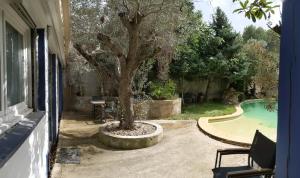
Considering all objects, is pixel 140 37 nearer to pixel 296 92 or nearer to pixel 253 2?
pixel 253 2

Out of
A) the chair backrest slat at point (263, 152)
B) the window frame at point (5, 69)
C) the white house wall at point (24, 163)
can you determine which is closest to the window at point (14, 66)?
the window frame at point (5, 69)

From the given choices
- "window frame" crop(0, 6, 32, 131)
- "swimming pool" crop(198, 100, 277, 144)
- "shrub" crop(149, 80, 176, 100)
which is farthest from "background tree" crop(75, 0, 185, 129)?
"window frame" crop(0, 6, 32, 131)

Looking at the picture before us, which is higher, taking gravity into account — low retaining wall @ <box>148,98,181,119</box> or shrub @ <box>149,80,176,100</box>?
shrub @ <box>149,80,176,100</box>

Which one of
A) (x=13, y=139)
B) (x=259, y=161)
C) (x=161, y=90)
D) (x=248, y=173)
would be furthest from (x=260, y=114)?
(x=13, y=139)

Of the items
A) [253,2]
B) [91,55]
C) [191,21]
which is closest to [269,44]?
[191,21]

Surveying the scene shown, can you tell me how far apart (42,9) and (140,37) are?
6294 millimetres

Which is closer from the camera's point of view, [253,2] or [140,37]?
[253,2]

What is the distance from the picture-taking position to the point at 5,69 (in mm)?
2848

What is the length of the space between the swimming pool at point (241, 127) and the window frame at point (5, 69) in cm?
624

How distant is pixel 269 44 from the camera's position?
8.39 m

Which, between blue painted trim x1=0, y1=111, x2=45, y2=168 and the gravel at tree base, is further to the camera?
the gravel at tree base

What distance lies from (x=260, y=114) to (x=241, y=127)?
4983 mm

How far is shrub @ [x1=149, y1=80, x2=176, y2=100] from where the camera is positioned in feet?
46.4

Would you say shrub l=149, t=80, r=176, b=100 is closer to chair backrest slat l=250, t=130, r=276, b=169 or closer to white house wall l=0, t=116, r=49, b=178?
chair backrest slat l=250, t=130, r=276, b=169
